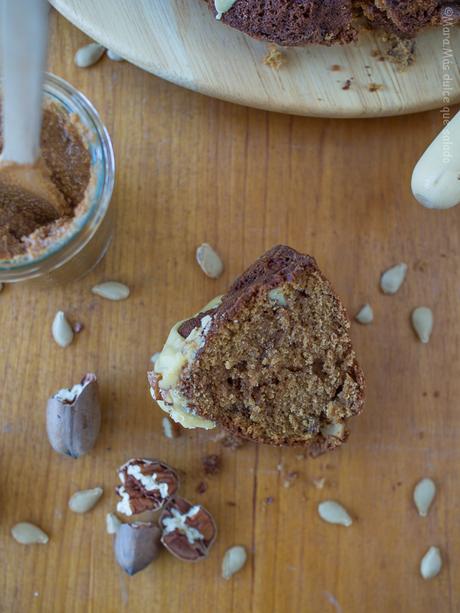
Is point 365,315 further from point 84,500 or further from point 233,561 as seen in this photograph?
point 84,500

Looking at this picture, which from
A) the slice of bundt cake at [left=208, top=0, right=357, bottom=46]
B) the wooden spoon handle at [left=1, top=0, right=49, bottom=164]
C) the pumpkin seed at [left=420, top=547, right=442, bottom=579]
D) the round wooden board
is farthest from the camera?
the pumpkin seed at [left=420, top=547, right=442, bottom=579]

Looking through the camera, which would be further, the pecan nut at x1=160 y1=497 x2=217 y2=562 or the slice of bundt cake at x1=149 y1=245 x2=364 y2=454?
the pecan nut at x1=160 y1=497 x2=217 y2=562

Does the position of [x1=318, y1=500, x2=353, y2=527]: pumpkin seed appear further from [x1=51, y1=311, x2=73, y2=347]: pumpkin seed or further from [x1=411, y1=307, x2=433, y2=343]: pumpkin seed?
[x1=51, y1=311, x2=73, y2=347]: pumpkin seed

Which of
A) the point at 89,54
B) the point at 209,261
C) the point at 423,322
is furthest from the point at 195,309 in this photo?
the point at 89,54

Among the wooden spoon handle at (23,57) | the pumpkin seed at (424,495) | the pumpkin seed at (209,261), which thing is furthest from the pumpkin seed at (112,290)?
the pumpkin seed at (424,495)

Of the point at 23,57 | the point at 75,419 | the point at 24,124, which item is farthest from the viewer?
the point at 75,419

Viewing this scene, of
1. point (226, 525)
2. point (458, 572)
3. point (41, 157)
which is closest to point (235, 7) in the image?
point (41, 157)

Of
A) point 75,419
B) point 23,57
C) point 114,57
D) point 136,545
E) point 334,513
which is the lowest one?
point 334,513

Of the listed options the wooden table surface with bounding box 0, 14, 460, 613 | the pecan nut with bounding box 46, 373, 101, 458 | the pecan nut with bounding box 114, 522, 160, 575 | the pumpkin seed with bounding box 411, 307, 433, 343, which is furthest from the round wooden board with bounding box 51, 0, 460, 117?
the pecan nut with bounding box 114, 522, 160, 575
